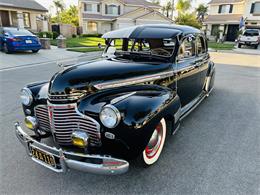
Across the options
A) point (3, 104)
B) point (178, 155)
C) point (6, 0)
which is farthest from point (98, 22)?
point (178, 155)

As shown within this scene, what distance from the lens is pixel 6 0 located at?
72.1 ft

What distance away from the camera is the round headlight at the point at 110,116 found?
2012mm

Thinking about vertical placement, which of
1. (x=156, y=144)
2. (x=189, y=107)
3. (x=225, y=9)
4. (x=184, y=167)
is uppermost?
(x=225, y=9)

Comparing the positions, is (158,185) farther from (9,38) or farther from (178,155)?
(9,38)

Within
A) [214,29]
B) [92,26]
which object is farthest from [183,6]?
[92,26]

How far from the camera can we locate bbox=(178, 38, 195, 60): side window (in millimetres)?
3368

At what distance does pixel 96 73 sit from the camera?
2.52 metres

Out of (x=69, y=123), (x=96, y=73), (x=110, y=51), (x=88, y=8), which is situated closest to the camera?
(x=69, y=123)

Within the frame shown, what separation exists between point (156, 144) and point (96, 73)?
3.92ft

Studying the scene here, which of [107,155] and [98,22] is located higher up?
[98,22]

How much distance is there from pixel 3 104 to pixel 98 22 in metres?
30.7

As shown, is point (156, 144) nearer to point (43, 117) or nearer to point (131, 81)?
point (131, 81)

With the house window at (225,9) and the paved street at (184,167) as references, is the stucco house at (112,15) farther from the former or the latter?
the paved street at (184,167)

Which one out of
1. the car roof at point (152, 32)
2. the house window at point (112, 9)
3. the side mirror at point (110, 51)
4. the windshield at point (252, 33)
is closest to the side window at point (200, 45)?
the car roof at point (152, 32)
